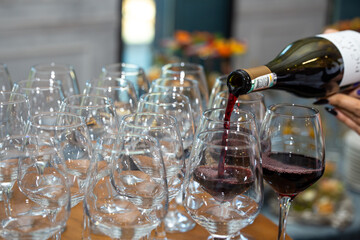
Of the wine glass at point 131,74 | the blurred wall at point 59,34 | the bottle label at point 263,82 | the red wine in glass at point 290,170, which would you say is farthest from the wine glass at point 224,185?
the blurred wall at point 59,34

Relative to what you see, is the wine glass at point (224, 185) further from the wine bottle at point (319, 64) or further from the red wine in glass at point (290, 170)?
the wine bottle at point (319, 64)

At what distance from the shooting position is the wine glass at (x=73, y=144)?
0.85 meters

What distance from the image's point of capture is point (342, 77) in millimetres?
1271

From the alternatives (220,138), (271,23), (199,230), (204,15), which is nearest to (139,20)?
(204,15)

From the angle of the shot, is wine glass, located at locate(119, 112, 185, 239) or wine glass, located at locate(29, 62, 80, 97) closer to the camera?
wine glass, located at locate(119, 112, 185, 239)

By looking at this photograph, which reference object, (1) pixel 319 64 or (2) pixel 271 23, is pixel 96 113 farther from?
(2) pixel 271 23

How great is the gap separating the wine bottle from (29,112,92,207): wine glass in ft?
1.65

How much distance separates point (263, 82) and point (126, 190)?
0.43 m

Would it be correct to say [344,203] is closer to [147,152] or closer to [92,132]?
[92,132]

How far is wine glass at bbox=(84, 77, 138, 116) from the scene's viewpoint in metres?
1.13

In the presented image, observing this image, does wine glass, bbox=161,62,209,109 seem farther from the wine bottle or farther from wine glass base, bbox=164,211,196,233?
wine glass base, bbox=164,211,196,233

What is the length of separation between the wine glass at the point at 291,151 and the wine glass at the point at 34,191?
0.38 meters

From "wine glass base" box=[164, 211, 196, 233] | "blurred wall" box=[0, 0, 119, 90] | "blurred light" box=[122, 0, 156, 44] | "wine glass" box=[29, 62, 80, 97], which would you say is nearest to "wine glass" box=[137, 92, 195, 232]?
"wine glass base" box=[164, 211, 196, 233]

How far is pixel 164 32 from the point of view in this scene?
14.5ft
